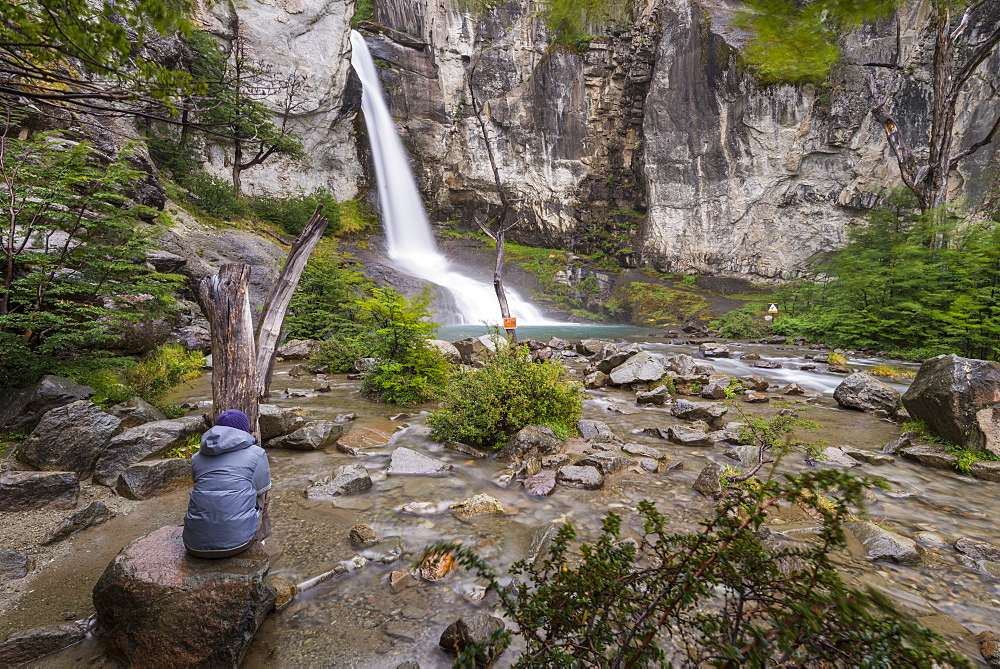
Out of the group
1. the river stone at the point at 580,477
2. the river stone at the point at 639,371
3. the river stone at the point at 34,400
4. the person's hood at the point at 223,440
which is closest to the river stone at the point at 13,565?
the person's hood at the point at 223,440

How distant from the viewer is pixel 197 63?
2106 cm

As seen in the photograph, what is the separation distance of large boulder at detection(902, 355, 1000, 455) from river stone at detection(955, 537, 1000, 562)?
7.92 feet

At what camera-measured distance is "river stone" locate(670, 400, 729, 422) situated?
22.7ft

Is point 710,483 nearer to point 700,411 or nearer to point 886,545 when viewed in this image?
point 886,545

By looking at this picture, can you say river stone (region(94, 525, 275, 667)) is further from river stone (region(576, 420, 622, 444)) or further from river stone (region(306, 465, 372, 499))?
river stone (region(576, 420, 622, 444))

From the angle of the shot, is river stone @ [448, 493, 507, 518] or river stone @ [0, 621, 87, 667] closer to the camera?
river stone @ [0, 621, 87, 667]

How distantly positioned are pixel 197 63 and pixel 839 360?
31.1 metres

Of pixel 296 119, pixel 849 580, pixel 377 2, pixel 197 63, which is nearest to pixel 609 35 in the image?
pixel 377 2

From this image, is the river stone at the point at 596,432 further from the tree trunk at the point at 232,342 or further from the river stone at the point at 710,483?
the tree trunk at the point at 232,342

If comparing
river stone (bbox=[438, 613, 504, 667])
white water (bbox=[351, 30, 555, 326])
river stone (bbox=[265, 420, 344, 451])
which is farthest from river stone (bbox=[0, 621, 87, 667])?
white water (bbox=[351, 30, 555, 326])

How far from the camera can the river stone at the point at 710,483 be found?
4258mm

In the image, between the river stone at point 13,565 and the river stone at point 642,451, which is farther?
the river stone at point 642,451

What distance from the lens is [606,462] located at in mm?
5020

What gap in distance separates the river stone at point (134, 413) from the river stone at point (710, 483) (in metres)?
7.02
